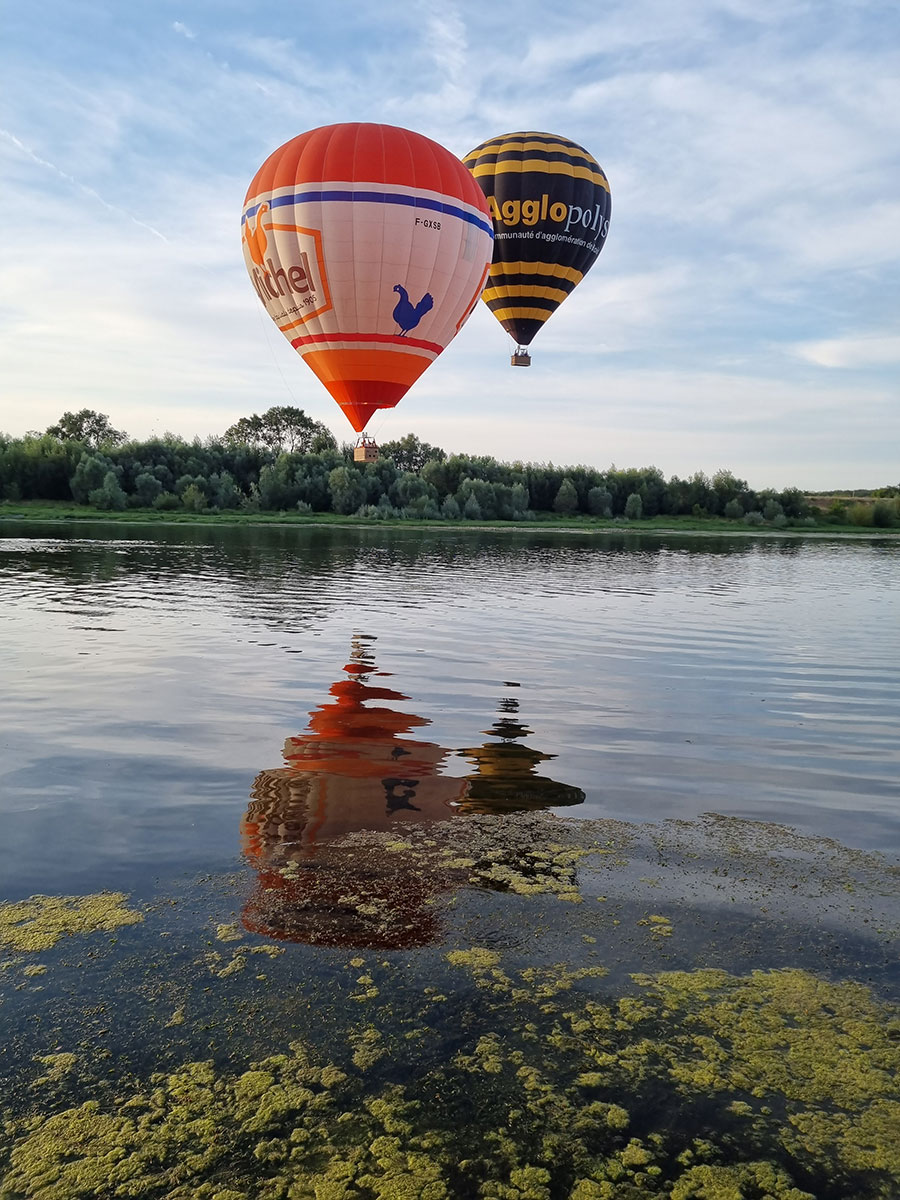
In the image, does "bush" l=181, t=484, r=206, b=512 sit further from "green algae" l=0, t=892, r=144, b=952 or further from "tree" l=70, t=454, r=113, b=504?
"green algae" l=0, t=892, r=144, b=952

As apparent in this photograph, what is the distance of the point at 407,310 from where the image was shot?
82.7 feet

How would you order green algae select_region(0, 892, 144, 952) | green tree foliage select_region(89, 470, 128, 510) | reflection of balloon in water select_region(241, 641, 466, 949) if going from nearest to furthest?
green algae select_region(0, 892, 144, 952) < reflection of balloon in water select_region(241, 641, 466, 949) < green tree foliage select_region(89, 470, 128, 510)

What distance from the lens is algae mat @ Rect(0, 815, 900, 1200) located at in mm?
4375

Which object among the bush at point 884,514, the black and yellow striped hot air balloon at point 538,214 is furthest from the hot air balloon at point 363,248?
the bush at point 884,514

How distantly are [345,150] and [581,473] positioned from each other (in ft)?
296

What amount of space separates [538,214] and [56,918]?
34.0 metres

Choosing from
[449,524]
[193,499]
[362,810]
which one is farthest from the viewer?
[449,524]

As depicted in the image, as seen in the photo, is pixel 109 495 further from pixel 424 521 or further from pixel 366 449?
pixel 366 449

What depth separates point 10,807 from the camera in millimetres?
9328

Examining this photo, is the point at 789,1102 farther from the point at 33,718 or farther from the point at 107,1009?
the point at 33,718

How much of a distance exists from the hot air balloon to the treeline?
190 feet

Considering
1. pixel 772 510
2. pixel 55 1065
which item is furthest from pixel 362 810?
pixel 772 510

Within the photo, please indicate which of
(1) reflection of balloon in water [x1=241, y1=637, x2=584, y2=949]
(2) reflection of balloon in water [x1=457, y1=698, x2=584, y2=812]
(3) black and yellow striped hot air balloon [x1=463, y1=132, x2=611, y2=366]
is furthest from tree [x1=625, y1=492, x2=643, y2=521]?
(2) reflection of balloon in water [x1=457, y1=698, x2=584, y2=812]

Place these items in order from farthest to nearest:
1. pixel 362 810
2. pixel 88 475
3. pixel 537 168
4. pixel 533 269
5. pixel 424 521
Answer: pixel 424 521 < pixel 88 475 < pixel 533 269 < pixel 537 168 < pixel 362 810
